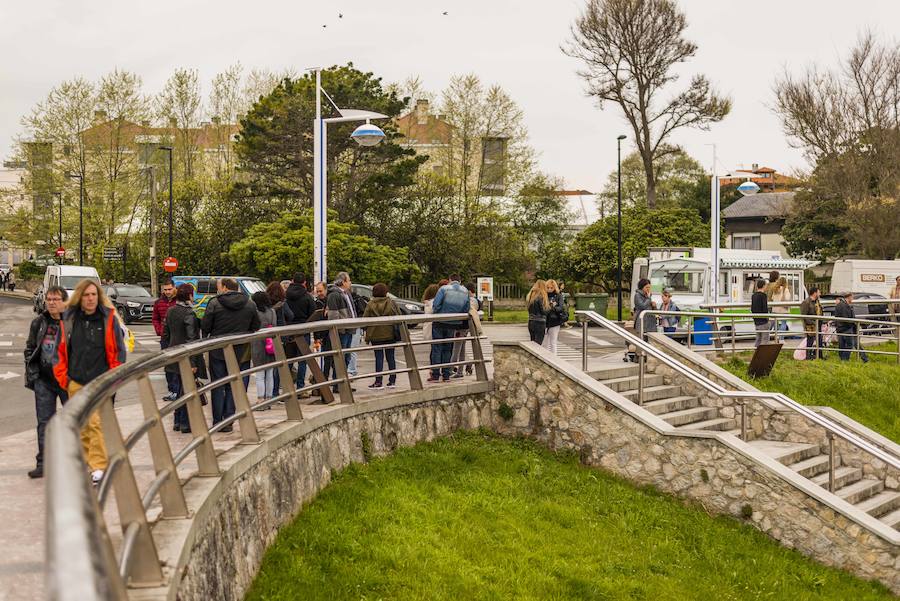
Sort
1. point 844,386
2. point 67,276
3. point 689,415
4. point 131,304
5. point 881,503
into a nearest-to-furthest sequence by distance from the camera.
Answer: point 881,503 → point 689,415 → point 844,386 → point 131,304 → point 67,276

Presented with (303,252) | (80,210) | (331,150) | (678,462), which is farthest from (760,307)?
(80,210)

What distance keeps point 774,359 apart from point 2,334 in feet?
69.0

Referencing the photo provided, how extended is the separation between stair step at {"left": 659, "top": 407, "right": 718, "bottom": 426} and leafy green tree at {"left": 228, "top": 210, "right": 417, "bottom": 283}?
2460cm

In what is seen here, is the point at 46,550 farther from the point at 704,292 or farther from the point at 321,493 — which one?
the point at 704,292

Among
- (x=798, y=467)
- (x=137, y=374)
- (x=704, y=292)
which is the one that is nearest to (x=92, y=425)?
(x=137, y=374)

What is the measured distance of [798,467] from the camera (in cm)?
1434

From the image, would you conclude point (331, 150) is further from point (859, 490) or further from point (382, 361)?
point (859, 490)

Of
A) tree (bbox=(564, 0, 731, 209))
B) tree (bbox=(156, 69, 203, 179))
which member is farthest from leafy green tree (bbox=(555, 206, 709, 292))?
tree (bbox=(156, 69, 203, 179))

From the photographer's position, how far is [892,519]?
1417cm

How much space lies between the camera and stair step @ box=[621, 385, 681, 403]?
49.2ft

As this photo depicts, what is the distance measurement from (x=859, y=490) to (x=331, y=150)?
33.1 meters

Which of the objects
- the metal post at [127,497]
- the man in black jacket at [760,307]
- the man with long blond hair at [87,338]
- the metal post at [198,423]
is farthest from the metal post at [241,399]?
the man in black jacket at [760,307]

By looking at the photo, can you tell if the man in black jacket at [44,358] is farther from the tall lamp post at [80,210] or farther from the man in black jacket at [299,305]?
the tall lamp post at [80,210]

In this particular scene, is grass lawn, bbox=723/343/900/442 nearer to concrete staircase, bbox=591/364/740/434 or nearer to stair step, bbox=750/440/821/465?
stair step, bbox=750/440/821/465
